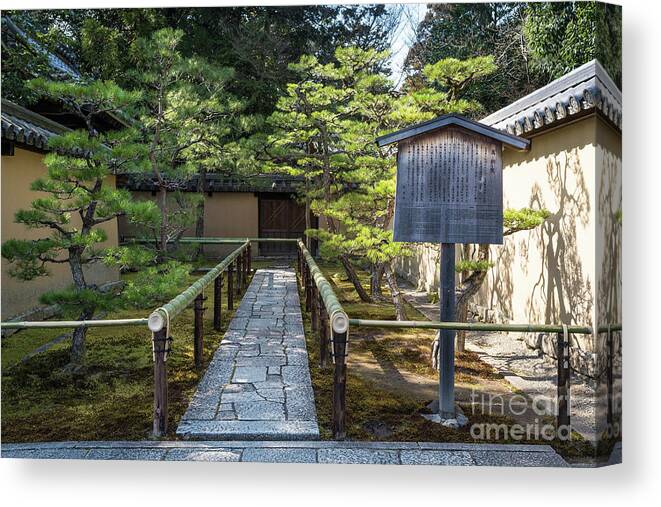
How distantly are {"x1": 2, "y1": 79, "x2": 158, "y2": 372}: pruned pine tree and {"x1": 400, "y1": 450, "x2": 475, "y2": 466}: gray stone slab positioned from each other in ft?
8.03

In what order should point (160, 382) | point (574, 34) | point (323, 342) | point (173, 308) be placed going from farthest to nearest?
point (323, 342) → point (574, 34) → point (173, 308) → point (160, 382)

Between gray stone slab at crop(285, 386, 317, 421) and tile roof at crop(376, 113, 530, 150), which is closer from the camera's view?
tile roof at crop(376, 113, 530, 150)

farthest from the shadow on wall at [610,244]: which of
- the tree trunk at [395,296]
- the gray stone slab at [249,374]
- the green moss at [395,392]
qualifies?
the tree trunk at [395,296]

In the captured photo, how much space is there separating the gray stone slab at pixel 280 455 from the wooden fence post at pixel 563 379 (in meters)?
1.57

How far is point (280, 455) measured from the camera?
11.4ft

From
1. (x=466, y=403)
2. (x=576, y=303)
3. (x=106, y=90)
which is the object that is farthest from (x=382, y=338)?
(x=106, y=90)

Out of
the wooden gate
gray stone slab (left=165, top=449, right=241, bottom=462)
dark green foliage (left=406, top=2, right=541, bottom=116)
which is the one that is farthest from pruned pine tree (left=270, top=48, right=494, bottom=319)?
the wooden gate

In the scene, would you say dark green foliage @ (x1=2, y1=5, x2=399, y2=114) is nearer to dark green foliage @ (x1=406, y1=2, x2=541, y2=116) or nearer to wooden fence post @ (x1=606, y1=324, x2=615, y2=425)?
dark green foliage @ (x1=406, y1=2, x2=541, y2=116)

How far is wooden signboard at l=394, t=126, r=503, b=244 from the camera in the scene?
12.0 feet

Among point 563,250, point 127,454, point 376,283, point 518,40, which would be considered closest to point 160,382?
point 127,454

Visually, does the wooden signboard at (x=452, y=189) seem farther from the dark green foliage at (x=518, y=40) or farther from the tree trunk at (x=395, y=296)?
the tree trunk at (x=395, y=296)

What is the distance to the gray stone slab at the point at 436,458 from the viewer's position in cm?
344

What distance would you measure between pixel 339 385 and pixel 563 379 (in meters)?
1.40

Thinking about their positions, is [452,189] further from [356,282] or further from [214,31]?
[356,282]
